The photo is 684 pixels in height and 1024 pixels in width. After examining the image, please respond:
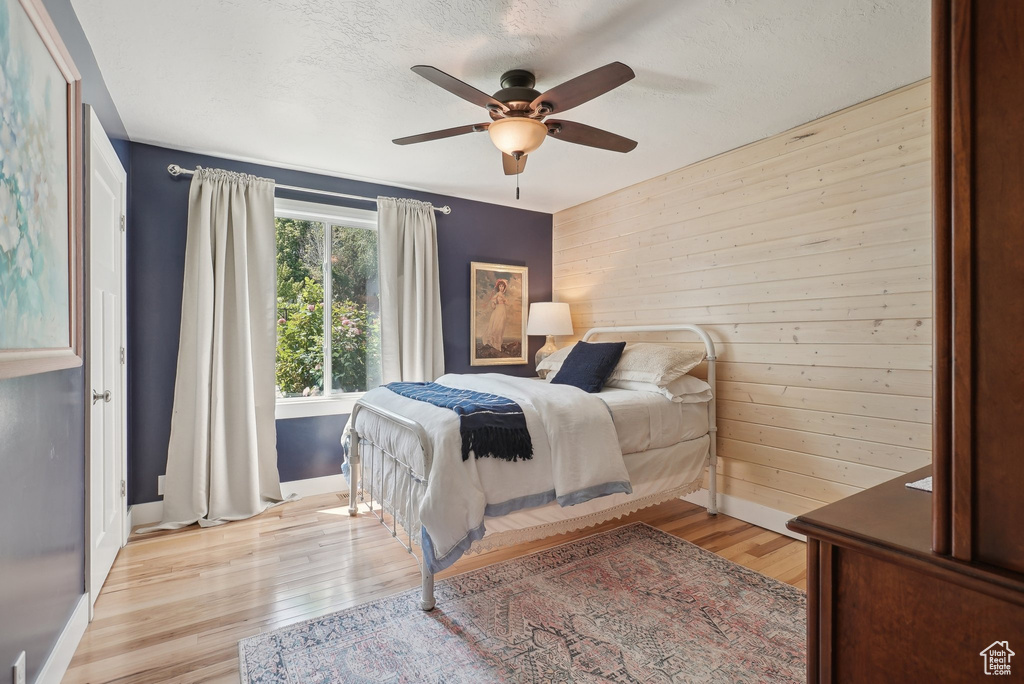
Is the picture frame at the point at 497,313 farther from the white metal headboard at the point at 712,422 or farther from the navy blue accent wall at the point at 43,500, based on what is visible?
the navy blue accent wall at the point at 43,500

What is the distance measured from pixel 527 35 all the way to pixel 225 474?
3.21m

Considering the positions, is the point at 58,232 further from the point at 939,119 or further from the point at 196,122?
the point at 939,119

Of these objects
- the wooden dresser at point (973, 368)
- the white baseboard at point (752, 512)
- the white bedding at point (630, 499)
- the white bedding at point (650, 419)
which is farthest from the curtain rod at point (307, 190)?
the wooden dresser at point (973, 368)

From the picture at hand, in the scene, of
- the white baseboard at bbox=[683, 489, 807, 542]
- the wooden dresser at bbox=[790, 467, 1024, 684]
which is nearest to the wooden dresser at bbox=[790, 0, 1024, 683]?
the wooden dresser at bbox=[790, 467, 1024, 684]

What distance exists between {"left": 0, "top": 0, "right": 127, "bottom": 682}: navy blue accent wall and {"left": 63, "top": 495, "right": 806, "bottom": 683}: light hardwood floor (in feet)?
0.91

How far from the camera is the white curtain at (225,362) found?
3297 mm

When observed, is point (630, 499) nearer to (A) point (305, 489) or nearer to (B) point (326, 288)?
(A) point (305, 489)

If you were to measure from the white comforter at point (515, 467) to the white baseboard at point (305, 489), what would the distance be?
1246 millimetres

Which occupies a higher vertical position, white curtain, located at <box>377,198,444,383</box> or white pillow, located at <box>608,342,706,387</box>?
white curtain, located at <box>377,198,444,383</box>

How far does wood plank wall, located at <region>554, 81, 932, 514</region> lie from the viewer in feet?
8.38

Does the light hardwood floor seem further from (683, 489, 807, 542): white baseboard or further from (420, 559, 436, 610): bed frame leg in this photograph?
(420, 559, 436, 610): bed frame leg

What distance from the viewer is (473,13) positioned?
199 centimetres

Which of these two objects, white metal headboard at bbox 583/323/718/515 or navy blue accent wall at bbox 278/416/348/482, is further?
navy blue accent wall at bbox 278/416/348/482

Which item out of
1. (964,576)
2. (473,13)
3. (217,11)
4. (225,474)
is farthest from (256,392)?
(964,576)
